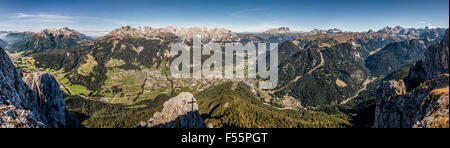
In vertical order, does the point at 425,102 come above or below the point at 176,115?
above

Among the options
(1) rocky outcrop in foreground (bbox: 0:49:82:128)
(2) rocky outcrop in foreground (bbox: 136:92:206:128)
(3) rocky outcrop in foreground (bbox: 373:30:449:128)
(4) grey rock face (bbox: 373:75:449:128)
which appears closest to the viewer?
(1) rocky outcrop in foreground (bbox: 0:49:82:128)

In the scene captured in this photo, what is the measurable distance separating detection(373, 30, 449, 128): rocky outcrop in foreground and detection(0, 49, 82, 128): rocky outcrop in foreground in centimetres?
5397

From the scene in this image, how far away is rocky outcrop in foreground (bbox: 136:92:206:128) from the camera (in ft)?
213

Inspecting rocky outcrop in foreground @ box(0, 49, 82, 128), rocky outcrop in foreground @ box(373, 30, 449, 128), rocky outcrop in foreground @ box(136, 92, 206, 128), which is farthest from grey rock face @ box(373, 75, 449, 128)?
rocky outcrop in foreground @ box(136, 92, 206, 128)

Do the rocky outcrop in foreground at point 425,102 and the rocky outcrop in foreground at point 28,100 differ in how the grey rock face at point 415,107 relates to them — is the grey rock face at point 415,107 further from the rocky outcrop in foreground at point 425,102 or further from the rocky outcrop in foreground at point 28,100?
the rocky outcrop in foreground at point 28,100

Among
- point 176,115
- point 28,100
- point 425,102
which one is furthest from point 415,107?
point 28,100

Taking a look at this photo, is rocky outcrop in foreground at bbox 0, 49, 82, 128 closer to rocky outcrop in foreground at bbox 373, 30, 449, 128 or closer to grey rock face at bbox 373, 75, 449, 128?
rocky outcrop in foreground at bbox 373, 30, 449, 128

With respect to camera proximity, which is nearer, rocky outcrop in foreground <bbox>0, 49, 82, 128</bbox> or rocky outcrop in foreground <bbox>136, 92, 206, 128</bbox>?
rocky outcrop in foreground <bbox>0, 49, 82, 128</bbox>

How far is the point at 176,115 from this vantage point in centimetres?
6769

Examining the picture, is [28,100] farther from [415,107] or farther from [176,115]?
[415,107]

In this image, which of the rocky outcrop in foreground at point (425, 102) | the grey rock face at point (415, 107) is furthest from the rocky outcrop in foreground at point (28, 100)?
the grey rock face at point (415, 107)

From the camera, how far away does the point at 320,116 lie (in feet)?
535

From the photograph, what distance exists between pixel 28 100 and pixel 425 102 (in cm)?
8263
